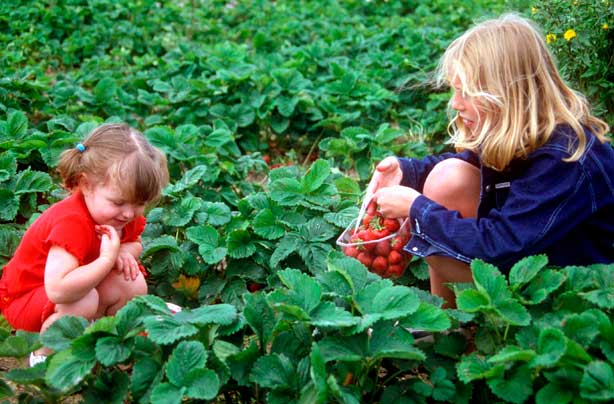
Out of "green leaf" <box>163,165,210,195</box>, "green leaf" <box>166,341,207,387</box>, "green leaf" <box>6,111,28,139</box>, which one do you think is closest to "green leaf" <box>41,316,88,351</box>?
"green leaf" <box>166,341,207,387</box>

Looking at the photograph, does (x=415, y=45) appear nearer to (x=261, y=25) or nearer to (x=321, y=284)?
(x=261, y=25)

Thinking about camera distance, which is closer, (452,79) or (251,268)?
(452,79)

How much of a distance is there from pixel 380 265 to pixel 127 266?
2.87ft

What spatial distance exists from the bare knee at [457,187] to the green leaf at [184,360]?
1.08m

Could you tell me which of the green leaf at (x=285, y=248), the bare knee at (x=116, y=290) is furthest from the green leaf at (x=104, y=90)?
the bare knee at (x=116, y=290)

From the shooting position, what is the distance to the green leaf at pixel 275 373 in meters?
2.30

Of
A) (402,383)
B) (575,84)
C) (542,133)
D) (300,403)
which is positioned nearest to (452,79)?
(542,133)

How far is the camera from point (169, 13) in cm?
727

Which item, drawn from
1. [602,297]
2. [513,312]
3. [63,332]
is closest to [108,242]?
[63,332]

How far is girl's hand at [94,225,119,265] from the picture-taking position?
2658mm

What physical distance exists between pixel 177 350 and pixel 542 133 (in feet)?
4.47

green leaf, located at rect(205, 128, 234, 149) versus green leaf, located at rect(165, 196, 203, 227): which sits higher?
green leaf, located at rect(165, 196, 203, 227)

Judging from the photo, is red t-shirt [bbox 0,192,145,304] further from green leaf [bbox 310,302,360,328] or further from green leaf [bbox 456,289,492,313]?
green leaf [bbox 456,289,492,313]

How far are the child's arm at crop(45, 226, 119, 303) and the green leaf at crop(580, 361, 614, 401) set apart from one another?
4.85 feet
